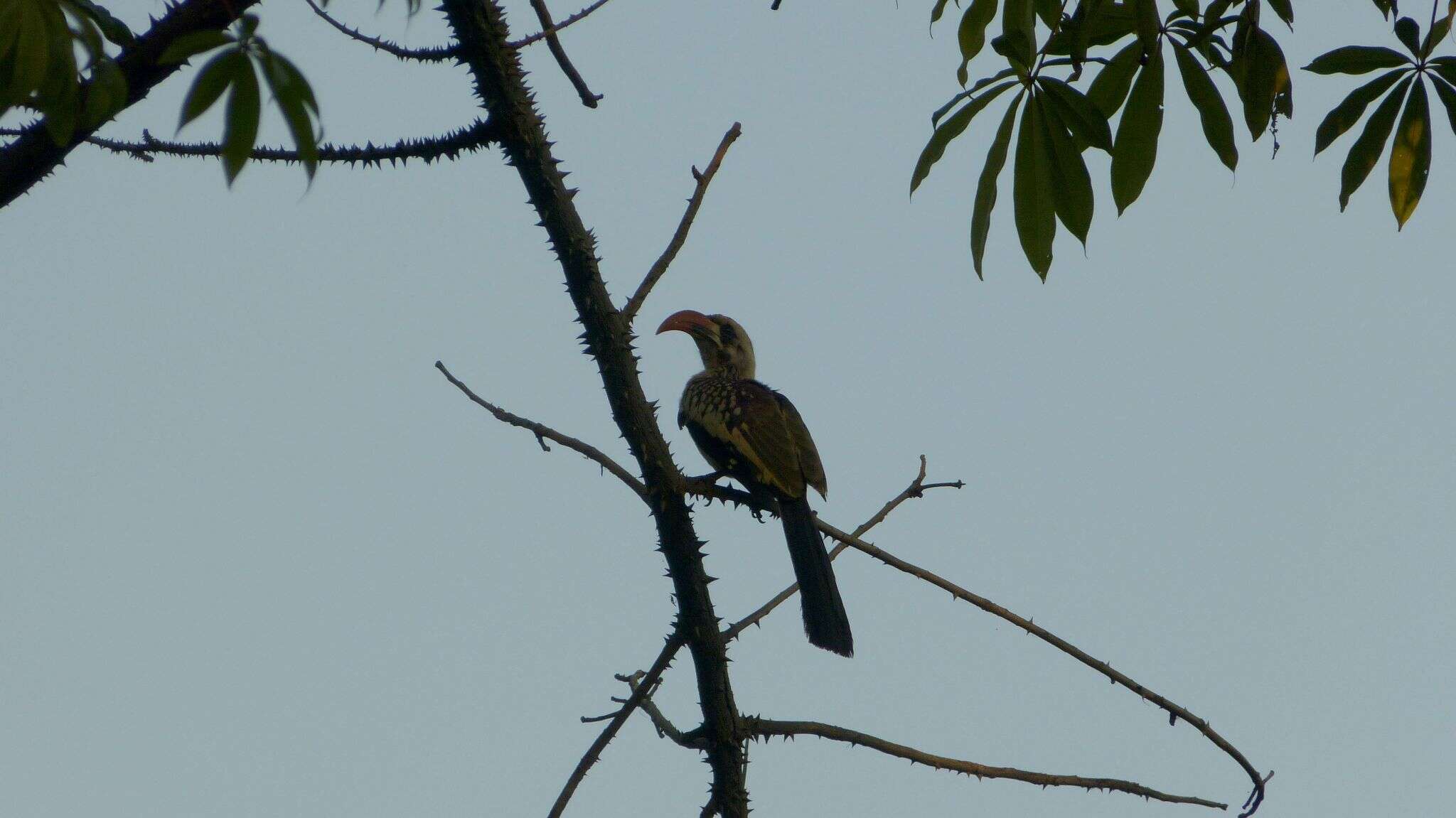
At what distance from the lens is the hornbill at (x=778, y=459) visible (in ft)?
13.9

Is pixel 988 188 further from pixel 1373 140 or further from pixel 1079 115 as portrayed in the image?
pixel 1373 140

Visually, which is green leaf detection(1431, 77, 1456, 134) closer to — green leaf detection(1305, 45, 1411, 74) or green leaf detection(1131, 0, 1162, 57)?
green leaf detection(1305, 45, 1411, 74)

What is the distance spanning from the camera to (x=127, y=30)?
1901mm

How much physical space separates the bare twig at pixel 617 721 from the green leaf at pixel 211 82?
1.71m

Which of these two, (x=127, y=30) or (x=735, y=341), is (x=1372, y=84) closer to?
(x=127, y=30)

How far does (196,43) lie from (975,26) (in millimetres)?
1845

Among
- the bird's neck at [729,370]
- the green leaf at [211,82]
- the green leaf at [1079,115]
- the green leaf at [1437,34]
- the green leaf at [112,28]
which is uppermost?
the bird's neck at [729,370]

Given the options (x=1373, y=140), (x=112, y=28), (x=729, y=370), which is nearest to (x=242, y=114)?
(x=112, y=28)

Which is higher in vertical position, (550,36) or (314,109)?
(550,36)

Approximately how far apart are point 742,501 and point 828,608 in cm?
69

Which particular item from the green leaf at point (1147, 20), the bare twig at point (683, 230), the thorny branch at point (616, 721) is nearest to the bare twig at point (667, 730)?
the thorny branch at point (616, 721)

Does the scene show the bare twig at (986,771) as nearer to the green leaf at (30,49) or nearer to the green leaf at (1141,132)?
the green leaf at (1141,132)

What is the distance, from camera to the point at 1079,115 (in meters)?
2.62

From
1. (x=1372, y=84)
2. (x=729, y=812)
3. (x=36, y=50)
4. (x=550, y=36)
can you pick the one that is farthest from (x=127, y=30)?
(x=1372, y=84)
